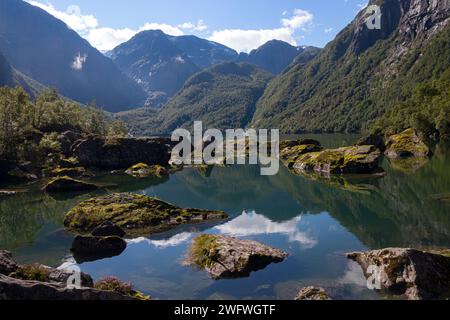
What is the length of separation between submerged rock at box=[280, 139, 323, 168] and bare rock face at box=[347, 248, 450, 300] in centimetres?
8042

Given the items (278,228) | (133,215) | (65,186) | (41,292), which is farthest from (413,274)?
(65,186)

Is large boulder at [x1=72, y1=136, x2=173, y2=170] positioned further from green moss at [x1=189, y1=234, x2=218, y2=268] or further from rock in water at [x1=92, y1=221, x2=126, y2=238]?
green moss at [x1=189, y1=234, x2=218, y2=268]

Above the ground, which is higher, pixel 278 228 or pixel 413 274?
pixel 278 228

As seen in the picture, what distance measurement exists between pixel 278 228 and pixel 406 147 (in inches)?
3391

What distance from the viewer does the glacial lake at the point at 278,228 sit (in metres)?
29.1

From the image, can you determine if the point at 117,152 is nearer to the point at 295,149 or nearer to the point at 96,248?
the point at 295,149

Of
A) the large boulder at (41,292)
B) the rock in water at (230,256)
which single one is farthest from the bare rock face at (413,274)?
the large boulder at (41,292)

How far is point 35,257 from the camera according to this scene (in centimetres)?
3762

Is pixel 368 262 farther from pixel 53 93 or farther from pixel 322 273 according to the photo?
pixel 53 93

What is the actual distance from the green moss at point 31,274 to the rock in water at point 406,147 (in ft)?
341

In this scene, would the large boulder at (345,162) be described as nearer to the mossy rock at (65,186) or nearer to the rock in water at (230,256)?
the mossy rock at (65,186)

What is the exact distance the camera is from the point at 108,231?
4084 cm
